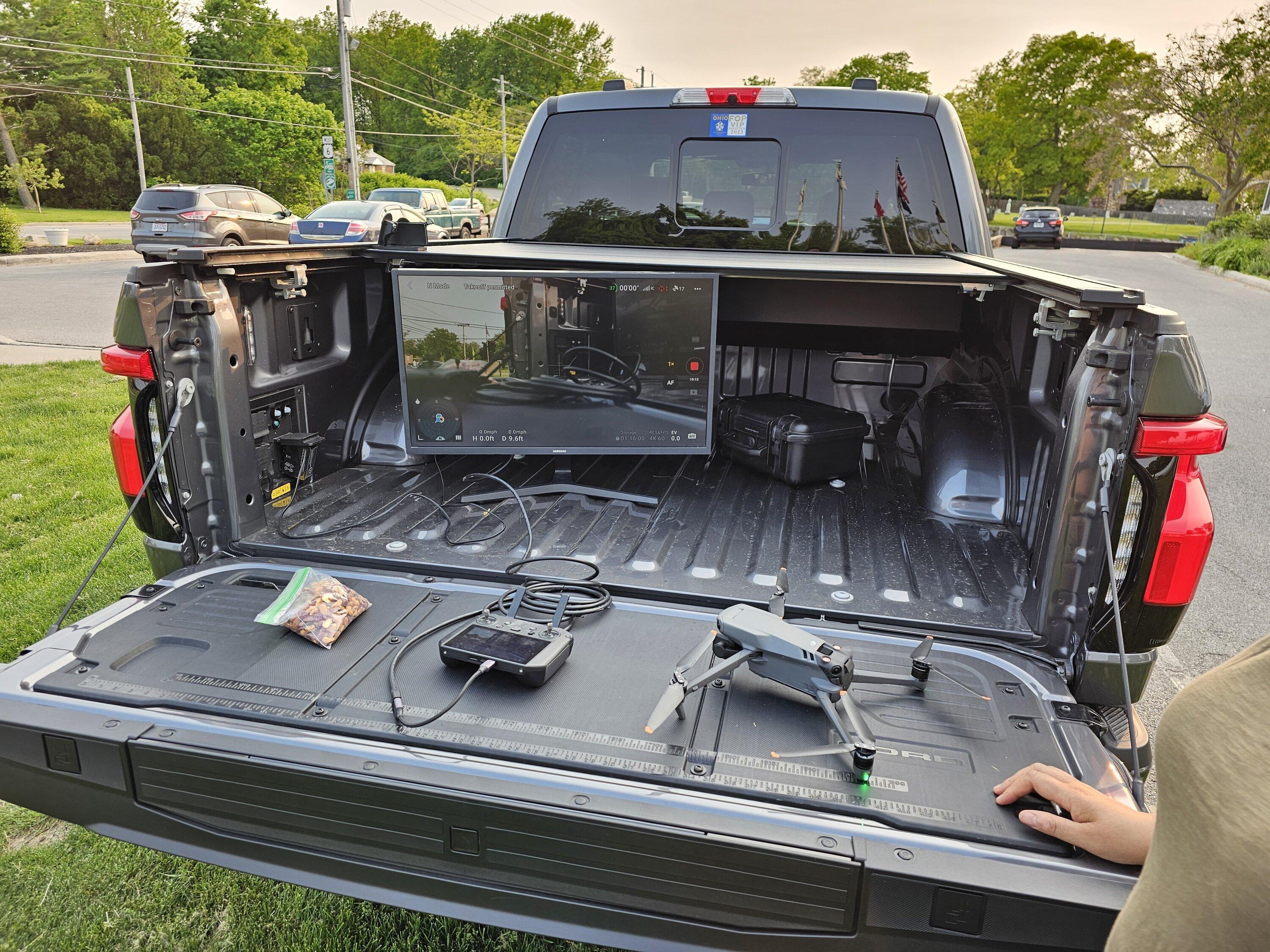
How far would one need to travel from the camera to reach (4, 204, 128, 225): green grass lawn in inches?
1512

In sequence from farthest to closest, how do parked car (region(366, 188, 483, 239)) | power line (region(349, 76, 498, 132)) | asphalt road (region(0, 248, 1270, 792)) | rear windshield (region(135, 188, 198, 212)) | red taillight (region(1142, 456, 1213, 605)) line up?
1. power line (region(349, 76, 498, 132))
2. parked car (region(366, 188, 483, 239))
3. rear windshield (region(135, 188, 198, 212))
4. asphalt road (region(0, 248, 1270, 792))
5. red taillight (region(1142, 456, 1213, 605))

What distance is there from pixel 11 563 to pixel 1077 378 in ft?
17.9

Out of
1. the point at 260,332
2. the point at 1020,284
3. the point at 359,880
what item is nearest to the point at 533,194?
the point at 260,332

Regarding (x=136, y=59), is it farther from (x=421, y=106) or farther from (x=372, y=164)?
(x=421, y=106)

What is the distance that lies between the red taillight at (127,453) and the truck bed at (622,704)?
0.47 m

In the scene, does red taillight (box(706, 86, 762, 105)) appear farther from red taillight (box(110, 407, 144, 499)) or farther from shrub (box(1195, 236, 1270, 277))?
shrub (box(1195, 236, 1270, 277))

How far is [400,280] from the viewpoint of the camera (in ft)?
10.3

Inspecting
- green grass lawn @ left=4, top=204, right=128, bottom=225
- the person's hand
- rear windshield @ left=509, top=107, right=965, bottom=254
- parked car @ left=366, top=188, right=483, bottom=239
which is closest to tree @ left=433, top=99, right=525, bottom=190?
green grass lawn @ left=4, top=204, right=128, bottom=225

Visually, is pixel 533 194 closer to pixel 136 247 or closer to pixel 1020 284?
pixel 136 247

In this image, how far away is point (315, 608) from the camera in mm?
2295

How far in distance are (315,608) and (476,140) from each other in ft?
209

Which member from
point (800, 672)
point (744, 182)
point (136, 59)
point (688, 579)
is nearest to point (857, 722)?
point (800, 672)

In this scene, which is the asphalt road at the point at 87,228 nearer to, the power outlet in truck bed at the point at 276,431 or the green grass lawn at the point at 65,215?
the green grass lawn at the point at 65,215

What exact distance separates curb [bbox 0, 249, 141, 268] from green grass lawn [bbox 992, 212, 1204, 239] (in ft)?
133
